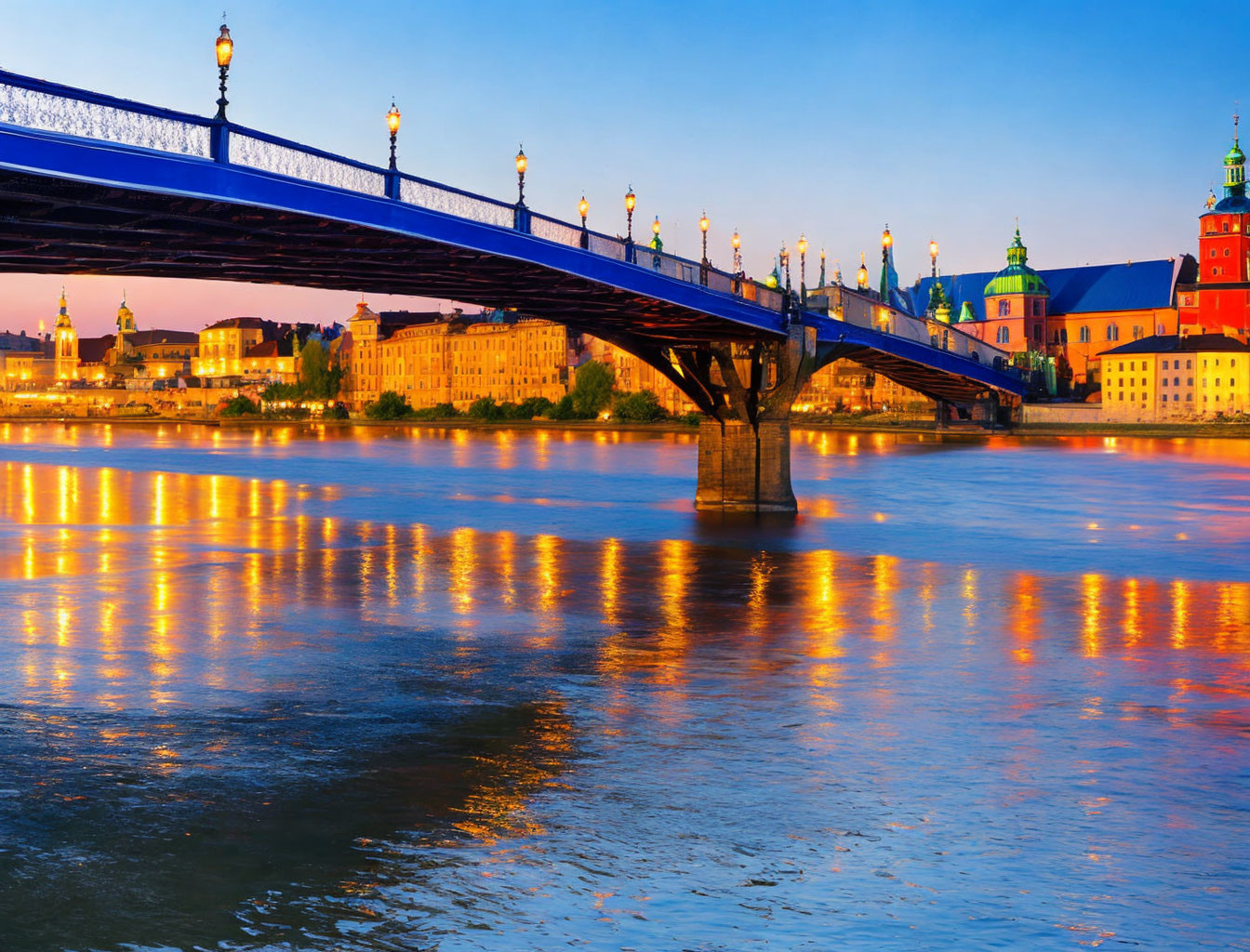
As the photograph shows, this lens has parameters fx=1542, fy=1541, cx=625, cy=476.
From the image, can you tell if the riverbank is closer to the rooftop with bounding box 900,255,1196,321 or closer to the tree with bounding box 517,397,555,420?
the tree with bounding box 517,397,555,420

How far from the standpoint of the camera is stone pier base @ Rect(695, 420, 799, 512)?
49062 mm

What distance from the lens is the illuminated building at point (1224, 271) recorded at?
140 meters

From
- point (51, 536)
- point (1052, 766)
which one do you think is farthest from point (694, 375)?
point (1052, 766)

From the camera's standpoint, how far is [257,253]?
29266 millimetres

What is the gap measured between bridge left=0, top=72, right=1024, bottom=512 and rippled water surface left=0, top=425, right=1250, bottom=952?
6372 mm

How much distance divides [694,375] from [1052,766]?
1387 inches

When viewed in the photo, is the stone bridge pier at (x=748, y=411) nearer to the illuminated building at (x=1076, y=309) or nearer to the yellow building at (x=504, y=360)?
the illuminated building at (x=1076, y=309)

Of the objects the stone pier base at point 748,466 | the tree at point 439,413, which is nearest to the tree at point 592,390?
the tree at point 439,413

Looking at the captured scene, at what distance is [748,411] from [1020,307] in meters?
128

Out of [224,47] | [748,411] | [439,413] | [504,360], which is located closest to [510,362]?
[504,360]

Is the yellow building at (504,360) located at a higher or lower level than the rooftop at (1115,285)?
lower

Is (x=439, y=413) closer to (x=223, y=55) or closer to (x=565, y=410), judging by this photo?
(x=565, y=410)

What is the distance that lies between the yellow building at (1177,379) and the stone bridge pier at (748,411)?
94633 millimetres

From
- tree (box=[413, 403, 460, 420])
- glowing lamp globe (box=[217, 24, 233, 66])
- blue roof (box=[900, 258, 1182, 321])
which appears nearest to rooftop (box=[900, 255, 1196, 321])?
blue roof (box=[900, 258, 1182, 321])
